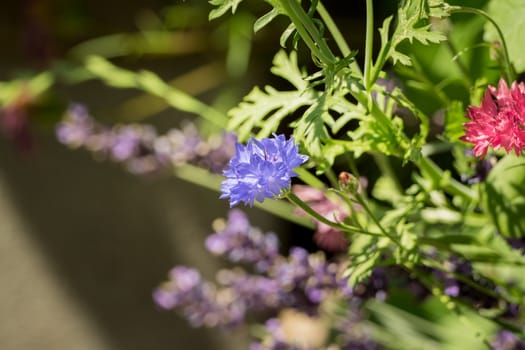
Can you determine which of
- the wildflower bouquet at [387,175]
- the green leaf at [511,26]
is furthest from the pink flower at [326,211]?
the green leaf at [511,26]

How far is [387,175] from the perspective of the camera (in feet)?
1.89

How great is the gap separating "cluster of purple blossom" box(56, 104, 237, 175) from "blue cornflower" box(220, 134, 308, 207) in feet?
0.72

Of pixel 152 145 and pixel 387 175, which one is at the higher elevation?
pixel 152 145

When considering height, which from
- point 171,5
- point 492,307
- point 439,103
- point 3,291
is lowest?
point 492,307

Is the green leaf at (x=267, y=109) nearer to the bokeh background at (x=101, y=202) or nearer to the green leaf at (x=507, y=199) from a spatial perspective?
the green leaf at (x=507, y=199)

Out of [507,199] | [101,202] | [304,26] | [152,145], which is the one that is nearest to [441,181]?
[507,199]

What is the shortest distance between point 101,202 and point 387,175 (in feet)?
2.28

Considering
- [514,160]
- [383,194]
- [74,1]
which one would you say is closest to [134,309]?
[74,1]

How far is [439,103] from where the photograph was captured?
544 millimetres

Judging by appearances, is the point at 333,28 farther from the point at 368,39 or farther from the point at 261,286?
the point at 261,286

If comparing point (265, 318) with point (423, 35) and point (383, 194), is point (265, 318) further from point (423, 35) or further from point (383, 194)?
point (423, 35)

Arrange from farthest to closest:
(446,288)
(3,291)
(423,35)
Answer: (3,291) < (446,288) < (423,35)

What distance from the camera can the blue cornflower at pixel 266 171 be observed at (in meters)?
0.33

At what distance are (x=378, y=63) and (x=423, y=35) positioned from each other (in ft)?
0.08
